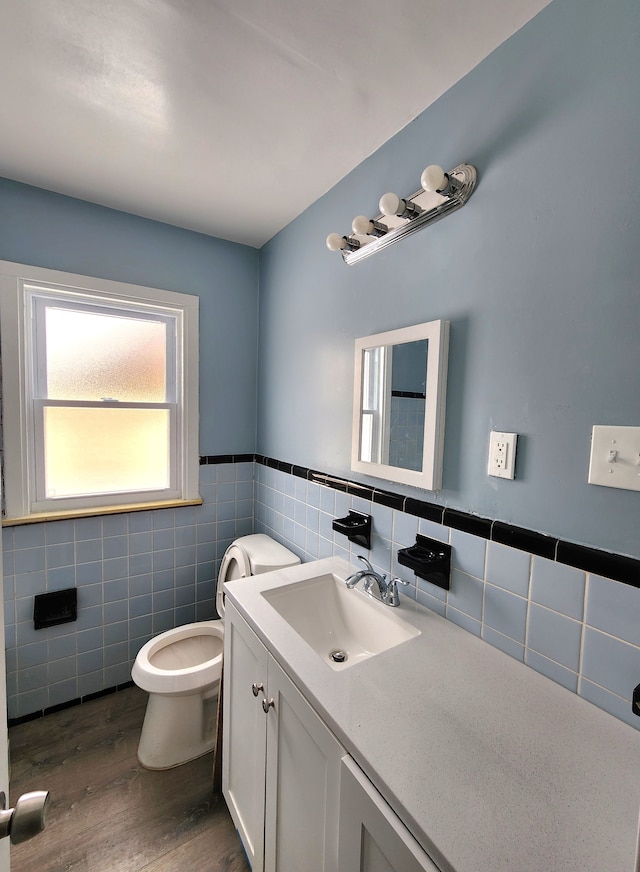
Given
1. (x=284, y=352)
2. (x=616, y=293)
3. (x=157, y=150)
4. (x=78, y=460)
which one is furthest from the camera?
(x=284, y=352)

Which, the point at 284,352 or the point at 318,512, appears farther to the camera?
the point at 284,352

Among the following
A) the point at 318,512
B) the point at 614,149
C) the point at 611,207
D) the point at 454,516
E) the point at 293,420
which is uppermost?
the point at 614,149

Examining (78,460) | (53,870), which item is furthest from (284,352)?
(53,870)

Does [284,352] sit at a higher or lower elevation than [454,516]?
higher

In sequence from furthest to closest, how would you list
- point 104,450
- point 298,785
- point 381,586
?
point 104,450 < point 381,586 < point 298,785

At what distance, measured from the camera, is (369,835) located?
25.0 inches

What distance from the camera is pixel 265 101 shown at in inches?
45.0

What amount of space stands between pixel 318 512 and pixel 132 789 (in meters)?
1.27

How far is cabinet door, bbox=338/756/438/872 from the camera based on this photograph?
56 cm

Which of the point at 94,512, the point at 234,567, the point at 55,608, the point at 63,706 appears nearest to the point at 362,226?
the point at 234,567

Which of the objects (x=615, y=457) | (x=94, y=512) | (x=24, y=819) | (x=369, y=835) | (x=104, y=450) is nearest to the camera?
(x=24, y=819)

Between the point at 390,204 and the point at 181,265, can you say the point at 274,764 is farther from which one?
the point at 181,265

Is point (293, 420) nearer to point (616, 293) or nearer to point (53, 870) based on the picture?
point (616, 293)

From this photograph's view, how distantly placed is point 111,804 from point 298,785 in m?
1.03
